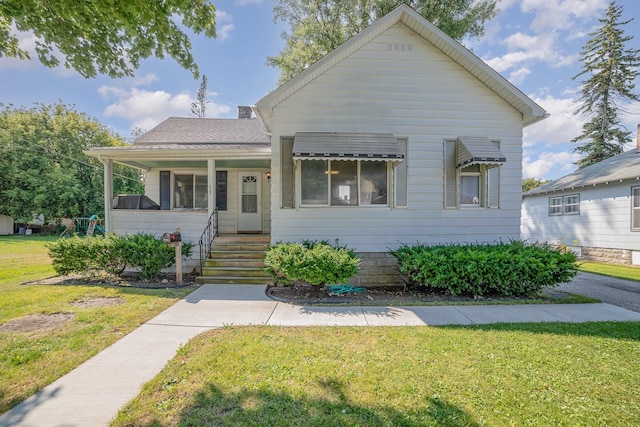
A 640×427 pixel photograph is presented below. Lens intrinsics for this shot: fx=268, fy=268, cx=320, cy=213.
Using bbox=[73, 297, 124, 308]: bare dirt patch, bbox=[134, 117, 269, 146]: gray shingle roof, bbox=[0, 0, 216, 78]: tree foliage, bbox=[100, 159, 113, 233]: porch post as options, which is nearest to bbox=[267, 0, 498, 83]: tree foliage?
bbox=[134, 117, 269, 146]: gray shingle roof

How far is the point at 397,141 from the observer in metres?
7.21

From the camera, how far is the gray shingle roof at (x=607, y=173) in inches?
447

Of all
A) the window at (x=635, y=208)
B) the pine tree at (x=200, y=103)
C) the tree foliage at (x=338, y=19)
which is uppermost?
the pine tree at (x=200, y=103)

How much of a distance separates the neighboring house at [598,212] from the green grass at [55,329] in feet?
55.4

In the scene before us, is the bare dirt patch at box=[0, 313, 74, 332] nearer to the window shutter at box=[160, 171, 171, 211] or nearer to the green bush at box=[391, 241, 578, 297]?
the window shutter at box=[160, 171, 171, 211]

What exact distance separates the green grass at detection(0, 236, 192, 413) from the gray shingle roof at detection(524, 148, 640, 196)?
1693 cm

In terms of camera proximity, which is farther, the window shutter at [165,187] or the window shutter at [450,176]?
the window shutter at [165,187]

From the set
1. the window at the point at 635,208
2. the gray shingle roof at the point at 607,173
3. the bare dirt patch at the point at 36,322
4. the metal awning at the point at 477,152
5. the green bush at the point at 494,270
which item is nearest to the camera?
the bare dirt patch at the point at 36,322

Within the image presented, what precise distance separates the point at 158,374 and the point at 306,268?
3.20 m

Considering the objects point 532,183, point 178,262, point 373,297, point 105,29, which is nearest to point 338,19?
point 105,29

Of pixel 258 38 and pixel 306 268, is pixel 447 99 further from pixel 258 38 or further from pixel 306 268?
pixel 258 38

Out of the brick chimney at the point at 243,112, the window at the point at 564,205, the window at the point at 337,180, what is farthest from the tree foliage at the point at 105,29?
the window at the point at 564,205

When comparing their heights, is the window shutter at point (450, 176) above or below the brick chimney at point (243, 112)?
below

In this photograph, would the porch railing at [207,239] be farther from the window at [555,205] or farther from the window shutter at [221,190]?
the window at [555,205]
